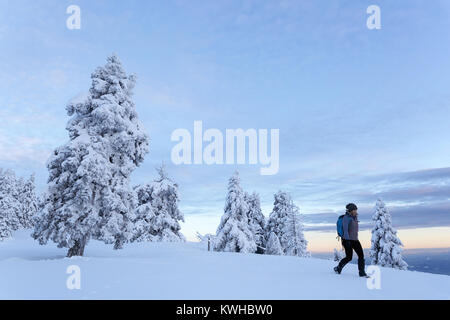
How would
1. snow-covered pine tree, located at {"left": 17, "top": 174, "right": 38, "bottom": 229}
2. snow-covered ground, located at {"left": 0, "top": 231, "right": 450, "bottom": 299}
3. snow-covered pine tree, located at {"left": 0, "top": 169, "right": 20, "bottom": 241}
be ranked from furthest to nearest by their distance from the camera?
snow-covered pine tree, located at {"left": 17, "top": 174, "right": 38, "bottom": 229}
snow-covered pine tree, located at {"left": 0, "top": 169, "right": 20, "bottom": 241}
snow-covered ground, located at {"left": 0, "top": 231, "right": 450, "bottom": 299}

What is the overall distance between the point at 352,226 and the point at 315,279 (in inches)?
78.4

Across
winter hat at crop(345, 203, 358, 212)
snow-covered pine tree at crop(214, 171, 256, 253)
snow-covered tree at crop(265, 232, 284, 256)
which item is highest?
winter hat at crop(345, 203, 358, 212)

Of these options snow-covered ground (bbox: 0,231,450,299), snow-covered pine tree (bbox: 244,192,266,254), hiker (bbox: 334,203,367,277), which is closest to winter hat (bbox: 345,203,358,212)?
hiker (bbox: 334,203,367,277)

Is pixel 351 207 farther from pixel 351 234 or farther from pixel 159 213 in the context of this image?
pixel 159 213

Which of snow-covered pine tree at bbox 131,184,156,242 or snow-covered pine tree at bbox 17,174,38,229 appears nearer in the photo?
snow-covered pine tree at bbox 131,184,156,242

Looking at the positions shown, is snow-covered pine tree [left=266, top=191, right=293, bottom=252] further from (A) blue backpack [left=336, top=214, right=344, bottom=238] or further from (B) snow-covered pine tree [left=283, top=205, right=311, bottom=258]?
(A) blue backpack [left=336, top=214, right=344, bottom=238]

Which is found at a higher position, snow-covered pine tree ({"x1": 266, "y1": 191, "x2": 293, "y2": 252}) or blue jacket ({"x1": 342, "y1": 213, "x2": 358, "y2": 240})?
blue jacket ({"x1": 342, "y1": 213, "x2": 358, "y2": 240})

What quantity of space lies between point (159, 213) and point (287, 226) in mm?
18997

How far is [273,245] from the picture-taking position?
41.5 metres

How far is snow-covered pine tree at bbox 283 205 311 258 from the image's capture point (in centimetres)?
4366

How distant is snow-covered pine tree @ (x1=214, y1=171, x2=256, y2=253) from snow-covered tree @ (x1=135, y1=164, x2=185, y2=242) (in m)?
5.58

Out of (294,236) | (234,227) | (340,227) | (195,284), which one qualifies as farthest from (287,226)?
(195,284)

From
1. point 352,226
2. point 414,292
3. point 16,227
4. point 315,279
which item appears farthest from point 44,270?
point 16,227

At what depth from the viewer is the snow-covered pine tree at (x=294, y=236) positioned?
43656 mm
